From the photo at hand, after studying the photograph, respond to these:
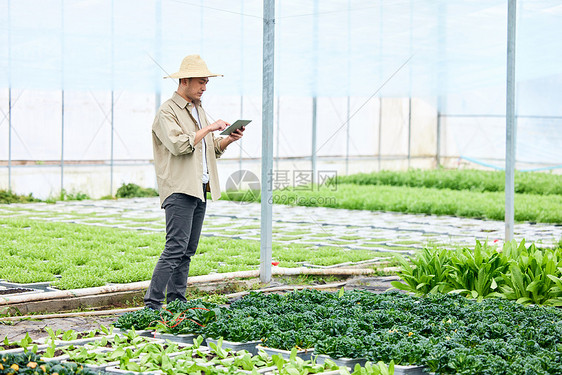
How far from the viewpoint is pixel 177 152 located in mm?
4207

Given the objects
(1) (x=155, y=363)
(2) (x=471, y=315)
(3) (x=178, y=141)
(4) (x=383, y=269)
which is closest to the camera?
(1) (x=155, y=363)

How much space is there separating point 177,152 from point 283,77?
726 cm

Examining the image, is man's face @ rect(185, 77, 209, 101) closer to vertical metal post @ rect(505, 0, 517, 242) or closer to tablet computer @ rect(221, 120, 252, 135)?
tablet computer @ rect(221, 120, 252, 135)

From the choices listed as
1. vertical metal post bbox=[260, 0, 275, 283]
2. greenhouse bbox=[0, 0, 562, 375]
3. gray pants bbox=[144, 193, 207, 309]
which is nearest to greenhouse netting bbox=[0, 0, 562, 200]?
greenhouse bbox=[0, 0, 562, 375]

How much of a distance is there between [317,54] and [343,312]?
6214 mm

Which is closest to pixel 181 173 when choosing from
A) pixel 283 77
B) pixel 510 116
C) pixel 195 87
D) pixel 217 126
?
pixel 217 126

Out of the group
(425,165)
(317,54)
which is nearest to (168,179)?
(317,54)

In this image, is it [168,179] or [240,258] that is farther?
[240,258]

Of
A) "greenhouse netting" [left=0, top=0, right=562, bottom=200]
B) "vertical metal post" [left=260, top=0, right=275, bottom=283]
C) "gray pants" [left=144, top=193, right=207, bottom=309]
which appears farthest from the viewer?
"greenhouse netting" [left=0, top=0, right=562, bottom=200]

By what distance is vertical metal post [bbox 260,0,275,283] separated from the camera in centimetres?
552

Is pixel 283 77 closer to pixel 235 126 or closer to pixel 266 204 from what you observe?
pixel 266 204

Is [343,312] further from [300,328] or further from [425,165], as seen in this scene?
[425,165]

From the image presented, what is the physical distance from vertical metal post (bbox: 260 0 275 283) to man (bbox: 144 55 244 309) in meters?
1.05

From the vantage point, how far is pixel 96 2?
287 inches
